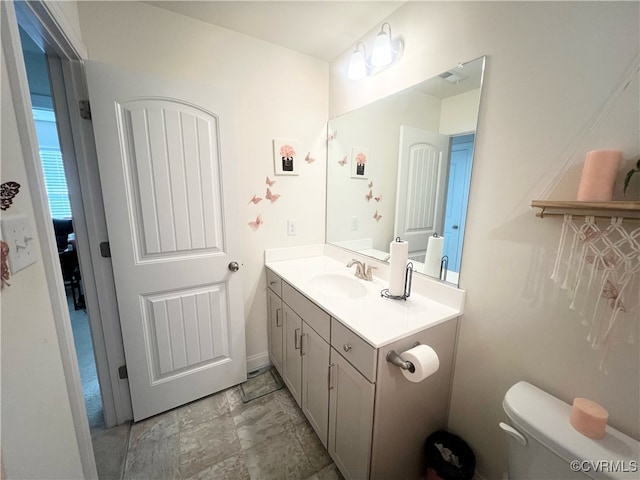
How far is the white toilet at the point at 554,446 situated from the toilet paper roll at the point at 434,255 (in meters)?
0.54

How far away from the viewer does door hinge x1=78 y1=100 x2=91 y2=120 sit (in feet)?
3.99

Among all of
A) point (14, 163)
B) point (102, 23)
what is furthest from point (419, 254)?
point (102, 23)

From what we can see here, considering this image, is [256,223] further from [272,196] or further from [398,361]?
[398,361]

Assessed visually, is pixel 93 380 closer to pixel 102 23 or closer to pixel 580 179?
pixel 102 23

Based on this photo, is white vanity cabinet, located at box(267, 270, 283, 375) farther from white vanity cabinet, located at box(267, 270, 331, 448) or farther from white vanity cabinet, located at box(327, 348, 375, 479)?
white vanity cabinet, located at box(327, 348, 375, 479)

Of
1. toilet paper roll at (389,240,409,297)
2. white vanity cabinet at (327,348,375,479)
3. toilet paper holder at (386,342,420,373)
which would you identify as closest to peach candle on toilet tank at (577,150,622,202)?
toilet paper roll at (389,240,409,297)

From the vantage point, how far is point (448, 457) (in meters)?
1.14

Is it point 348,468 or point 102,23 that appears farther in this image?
point 102,23

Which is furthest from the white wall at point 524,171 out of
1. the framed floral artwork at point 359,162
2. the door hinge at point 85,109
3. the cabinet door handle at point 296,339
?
the door hinge at point 85,109

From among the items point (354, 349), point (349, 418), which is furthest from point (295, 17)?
point (349, 418)

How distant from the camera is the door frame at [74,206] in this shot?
646mm

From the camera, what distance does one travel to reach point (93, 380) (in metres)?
1.84

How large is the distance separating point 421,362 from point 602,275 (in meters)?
0.62

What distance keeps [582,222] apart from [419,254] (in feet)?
2.23
